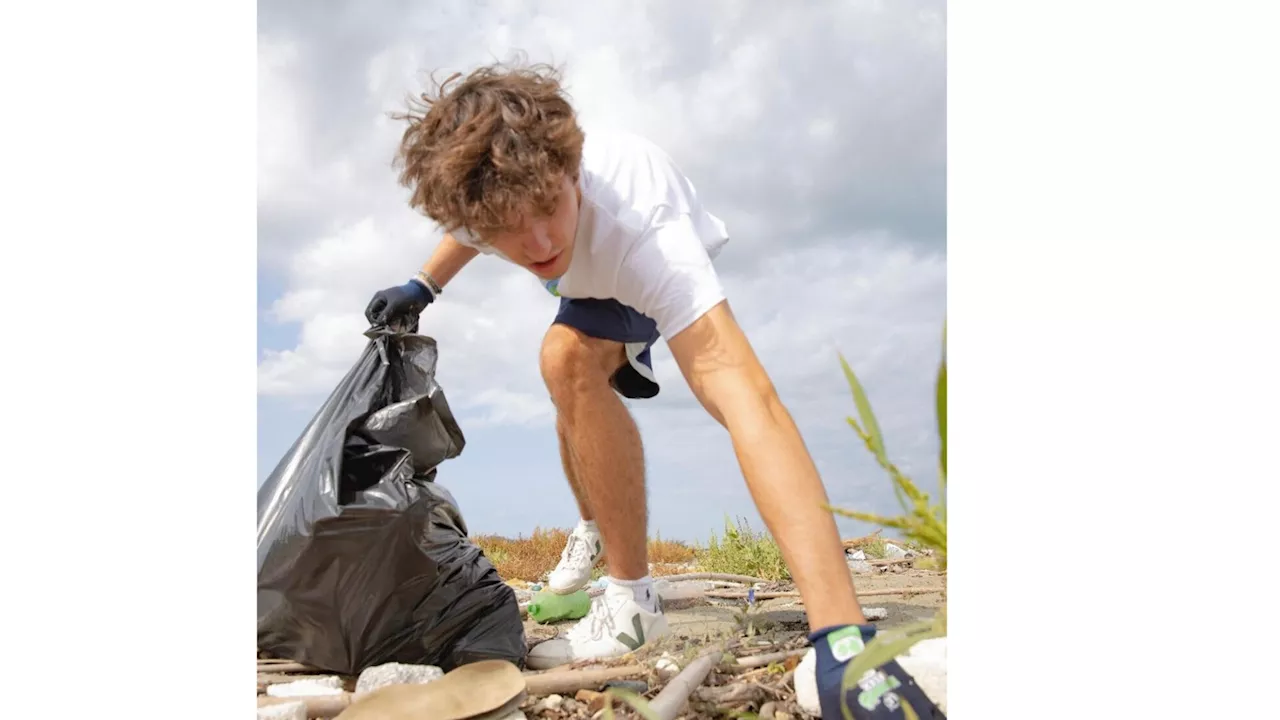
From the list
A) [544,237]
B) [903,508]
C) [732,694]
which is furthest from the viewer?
[544,237]

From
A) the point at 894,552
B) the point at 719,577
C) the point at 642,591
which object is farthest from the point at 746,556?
the point at 642,591

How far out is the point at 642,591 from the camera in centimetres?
245

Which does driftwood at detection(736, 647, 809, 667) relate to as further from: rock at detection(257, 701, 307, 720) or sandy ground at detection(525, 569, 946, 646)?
rock at detection(257, 701, 307, 720)

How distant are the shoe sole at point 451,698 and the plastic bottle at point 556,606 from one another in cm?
111

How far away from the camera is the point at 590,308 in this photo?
2371 mm

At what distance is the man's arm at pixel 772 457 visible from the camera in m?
1.39

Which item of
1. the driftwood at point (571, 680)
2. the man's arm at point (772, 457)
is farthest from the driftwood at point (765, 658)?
the man's arm at point (772, 457)

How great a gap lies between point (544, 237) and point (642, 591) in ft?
3.67

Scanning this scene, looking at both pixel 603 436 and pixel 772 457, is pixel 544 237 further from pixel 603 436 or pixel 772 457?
pixel 603 436

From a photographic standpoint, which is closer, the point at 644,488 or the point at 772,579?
the point at 644,488

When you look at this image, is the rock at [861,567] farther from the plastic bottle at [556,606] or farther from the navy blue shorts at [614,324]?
the navy blue shorts at [614,324]
